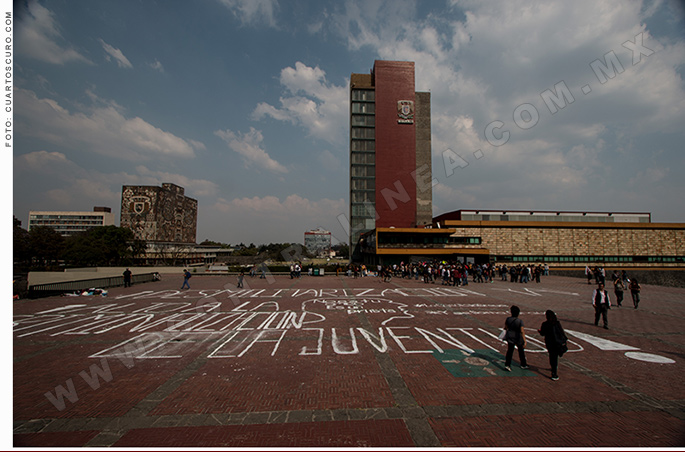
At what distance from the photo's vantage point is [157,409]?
489 cm

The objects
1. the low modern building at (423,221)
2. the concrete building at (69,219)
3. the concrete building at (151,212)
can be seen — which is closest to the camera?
the low modern building at (423,221)

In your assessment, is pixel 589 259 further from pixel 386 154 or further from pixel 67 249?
pixel 67 249

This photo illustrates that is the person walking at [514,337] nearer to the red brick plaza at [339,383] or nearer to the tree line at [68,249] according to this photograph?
the red brick plaza at [339,383]

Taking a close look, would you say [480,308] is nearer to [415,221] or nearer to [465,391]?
[465,391]

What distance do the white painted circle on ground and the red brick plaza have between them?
0.22 feet

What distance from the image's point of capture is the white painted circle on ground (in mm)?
6863

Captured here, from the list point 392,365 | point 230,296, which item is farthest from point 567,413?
point 230,296

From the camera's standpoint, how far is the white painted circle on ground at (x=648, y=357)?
6863 millimetres

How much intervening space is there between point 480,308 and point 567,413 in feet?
30.7

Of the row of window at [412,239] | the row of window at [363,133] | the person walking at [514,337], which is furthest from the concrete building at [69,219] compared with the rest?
the person walking at [514,337]

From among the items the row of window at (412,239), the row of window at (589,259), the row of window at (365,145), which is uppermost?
the row of window at (365,145)

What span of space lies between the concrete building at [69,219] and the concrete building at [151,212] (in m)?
43.7

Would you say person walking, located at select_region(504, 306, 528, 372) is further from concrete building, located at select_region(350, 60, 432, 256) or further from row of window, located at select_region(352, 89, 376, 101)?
row of window, located at select_region(352, 89, 376, 101)
